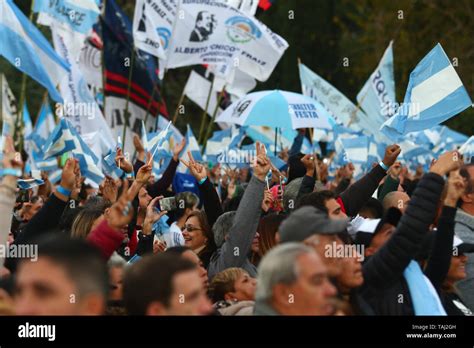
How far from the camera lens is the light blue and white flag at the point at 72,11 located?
47.5 ft

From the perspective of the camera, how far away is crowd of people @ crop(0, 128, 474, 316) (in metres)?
4.05

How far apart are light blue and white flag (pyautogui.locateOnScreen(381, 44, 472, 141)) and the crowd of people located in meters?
0.81

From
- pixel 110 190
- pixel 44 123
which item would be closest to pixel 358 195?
pixel 110 190

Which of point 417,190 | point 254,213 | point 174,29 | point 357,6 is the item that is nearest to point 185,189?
point 174,29

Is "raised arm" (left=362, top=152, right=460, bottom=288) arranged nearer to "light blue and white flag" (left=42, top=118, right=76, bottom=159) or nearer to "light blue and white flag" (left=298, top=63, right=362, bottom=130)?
"light blue and white flag" (left=42, top=118, right=76, bottom=159)

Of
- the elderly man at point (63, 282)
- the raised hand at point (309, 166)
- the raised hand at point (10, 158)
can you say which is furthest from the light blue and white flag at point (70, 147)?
the elderly man at point (63, 282)

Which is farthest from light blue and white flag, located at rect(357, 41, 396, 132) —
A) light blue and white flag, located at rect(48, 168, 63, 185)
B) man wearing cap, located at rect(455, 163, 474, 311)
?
man wearing cap, located at rect(455, 163, 474, 311)

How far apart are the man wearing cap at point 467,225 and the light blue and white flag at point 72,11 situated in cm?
A: 793

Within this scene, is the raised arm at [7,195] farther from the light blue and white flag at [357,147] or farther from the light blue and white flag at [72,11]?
the light blue and white flag at [357,147]

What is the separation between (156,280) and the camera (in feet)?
14.6

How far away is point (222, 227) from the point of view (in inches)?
307

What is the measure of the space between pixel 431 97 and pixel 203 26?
647 cm

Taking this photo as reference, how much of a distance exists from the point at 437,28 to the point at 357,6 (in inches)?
186
